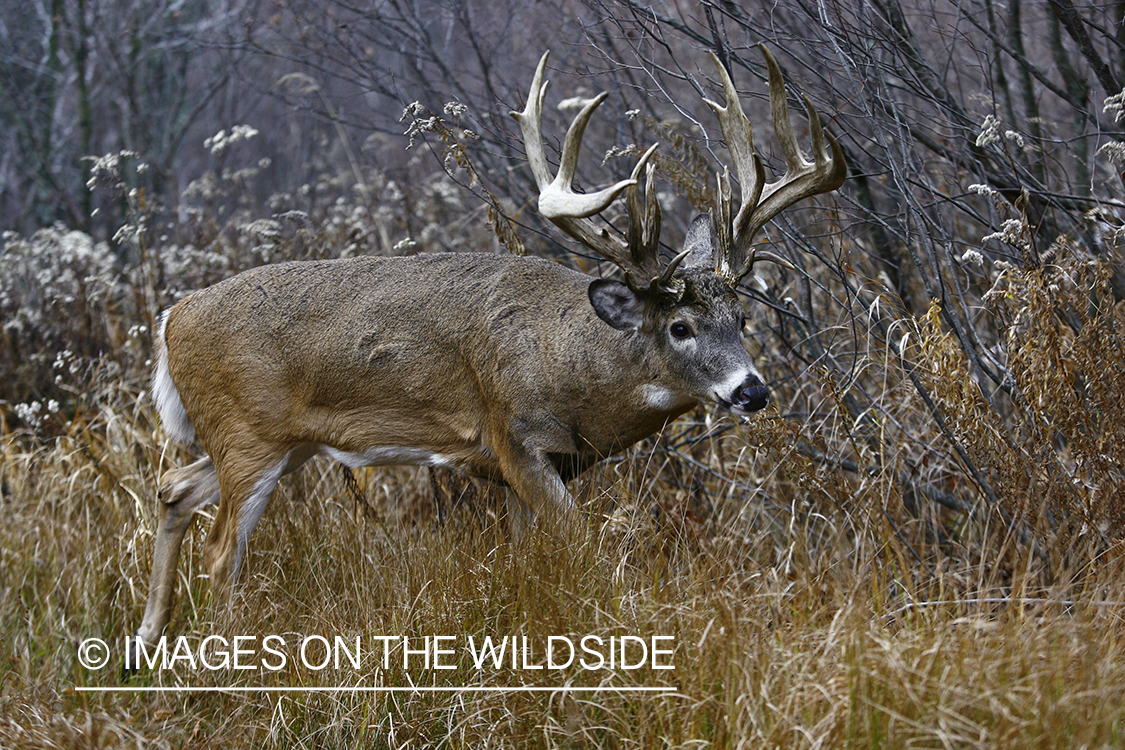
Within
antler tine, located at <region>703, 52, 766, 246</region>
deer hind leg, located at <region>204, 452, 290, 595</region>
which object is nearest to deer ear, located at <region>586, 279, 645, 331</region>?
antler tine, located at <region>703, 52, 766, 246</region>

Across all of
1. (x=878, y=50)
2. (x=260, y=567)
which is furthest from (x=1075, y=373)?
(x=260, y=567)

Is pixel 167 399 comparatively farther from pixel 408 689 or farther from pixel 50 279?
pixel 50 279

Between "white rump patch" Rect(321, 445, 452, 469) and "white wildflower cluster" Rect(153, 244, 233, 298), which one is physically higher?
"white wildflower cluster" Rect(153, 244, 233, 298)

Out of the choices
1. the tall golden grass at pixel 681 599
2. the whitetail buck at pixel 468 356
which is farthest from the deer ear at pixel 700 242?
the tall golden grass at pixel 681 599

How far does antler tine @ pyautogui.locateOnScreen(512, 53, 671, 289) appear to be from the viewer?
383 cm

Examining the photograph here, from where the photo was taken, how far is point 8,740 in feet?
11.6

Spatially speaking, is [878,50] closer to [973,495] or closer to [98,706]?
[973,495]

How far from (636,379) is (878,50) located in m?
2.01

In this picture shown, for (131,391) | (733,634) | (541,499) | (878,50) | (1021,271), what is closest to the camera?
(733,634)

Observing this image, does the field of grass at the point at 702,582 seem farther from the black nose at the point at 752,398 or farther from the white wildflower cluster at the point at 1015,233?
the black nose at the point at 752,398

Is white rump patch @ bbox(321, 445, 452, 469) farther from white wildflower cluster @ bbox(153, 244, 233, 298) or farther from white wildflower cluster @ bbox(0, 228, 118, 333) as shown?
white wildflower cluster @ bbox(0, 228, 118, 333)

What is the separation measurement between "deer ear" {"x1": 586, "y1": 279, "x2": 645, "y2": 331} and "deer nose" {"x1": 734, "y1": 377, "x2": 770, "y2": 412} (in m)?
0.50

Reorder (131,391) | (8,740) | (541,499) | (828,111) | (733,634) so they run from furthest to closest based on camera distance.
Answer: (131,391) < (828,111) < (541,499) < (8,740) < (733,634)

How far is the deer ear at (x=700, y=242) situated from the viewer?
14.0 ft
